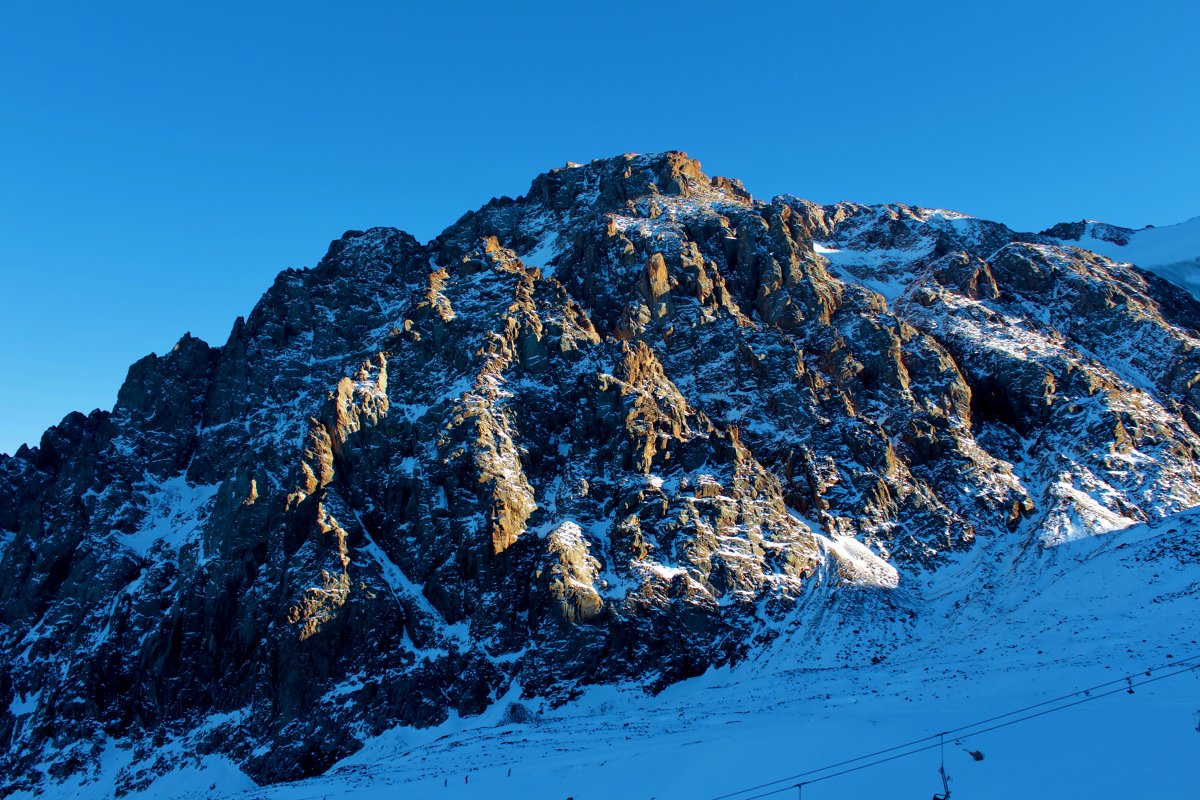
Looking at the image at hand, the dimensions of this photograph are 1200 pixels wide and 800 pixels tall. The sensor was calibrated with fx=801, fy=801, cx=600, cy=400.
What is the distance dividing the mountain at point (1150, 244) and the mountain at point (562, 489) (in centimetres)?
2676

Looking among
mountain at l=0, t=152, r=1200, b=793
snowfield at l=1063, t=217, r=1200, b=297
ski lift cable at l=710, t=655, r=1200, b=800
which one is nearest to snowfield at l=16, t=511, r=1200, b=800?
ski lift cable at l=710, t=655, r=1200, b=800

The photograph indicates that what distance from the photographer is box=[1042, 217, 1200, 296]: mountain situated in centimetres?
12538

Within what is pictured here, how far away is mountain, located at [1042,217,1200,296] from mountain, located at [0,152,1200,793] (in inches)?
1054

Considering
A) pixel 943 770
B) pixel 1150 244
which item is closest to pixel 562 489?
pixel 943 770

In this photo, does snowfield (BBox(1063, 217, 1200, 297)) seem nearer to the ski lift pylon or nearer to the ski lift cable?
the ski lift cable

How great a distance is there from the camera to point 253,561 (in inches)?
2726

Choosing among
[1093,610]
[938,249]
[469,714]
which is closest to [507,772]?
[469,714]

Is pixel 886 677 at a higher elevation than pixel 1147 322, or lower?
lower

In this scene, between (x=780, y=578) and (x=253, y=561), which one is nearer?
(x=780, y=578)

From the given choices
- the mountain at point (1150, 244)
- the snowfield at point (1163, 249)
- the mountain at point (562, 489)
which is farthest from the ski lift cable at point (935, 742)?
the mountain at point (1150, 244)

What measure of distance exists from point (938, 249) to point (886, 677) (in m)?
80.7

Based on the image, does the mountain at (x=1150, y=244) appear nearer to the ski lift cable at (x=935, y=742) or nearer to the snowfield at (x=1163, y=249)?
the snowfield at (x=1163, y=249)

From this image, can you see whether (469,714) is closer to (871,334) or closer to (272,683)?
(272,683)

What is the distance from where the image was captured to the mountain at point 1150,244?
125m
